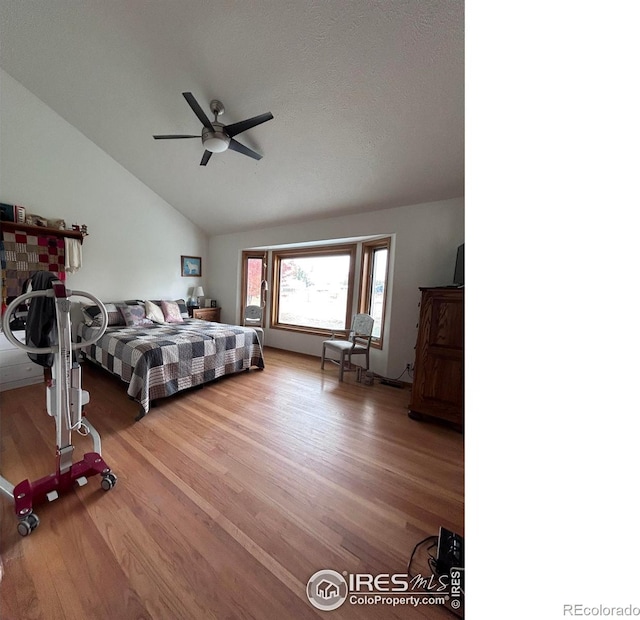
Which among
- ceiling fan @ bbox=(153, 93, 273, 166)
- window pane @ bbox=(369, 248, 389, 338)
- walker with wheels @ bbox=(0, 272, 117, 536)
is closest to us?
walker with wheels @ bbox=(0, 272, 117, 536)

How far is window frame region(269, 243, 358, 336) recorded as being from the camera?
12.7 feet

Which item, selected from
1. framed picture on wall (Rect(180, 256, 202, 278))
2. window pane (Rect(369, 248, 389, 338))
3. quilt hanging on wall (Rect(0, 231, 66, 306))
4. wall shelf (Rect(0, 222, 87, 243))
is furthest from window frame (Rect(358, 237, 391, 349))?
wall shelf (Rect(0, 222, 87, 243))

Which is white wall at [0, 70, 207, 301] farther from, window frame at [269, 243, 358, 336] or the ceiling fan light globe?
the ceiling fan light globe

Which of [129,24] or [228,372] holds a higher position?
[129,24]

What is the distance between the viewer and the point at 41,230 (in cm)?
300

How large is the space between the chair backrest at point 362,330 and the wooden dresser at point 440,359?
956 millimetres

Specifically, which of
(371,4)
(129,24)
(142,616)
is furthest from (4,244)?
(371,4)

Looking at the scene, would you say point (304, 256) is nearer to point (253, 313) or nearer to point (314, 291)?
point (314, 291)

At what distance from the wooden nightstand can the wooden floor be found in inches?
96.8

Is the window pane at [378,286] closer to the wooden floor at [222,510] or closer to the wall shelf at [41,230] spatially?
the wooden floor at [222,510]
